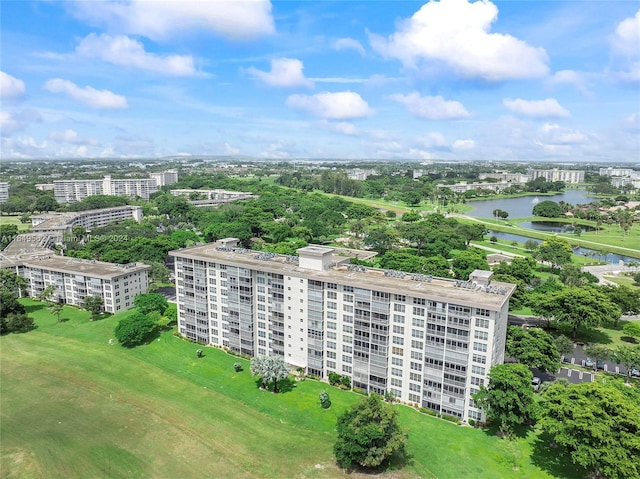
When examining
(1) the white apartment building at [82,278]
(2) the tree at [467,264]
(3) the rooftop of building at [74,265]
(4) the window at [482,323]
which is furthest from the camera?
(2) the tree at [467,264]

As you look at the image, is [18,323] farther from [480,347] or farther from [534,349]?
[534,349]

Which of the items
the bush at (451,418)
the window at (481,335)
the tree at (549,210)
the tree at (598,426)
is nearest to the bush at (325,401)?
the bush at (451,418)

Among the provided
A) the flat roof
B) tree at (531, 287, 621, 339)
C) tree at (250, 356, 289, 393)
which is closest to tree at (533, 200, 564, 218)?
tree at (531, 287, 621, 339)

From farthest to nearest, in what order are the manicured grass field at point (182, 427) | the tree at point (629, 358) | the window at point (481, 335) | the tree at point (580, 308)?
the tree at point (580, 308)
the tree at point (629, 358)
the window at point (481, 335)
the manicured grass field at point (182, 427)

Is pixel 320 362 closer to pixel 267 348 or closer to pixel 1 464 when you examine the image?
pixel 267 348

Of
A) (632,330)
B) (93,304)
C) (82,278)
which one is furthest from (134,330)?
(632,330)

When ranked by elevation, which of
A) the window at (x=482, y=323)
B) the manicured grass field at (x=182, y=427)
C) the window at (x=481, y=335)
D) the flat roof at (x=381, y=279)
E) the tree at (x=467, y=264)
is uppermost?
the flat roof at (x=381, y=279)

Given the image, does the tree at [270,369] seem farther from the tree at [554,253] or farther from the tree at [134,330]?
the tree at [554,253]
